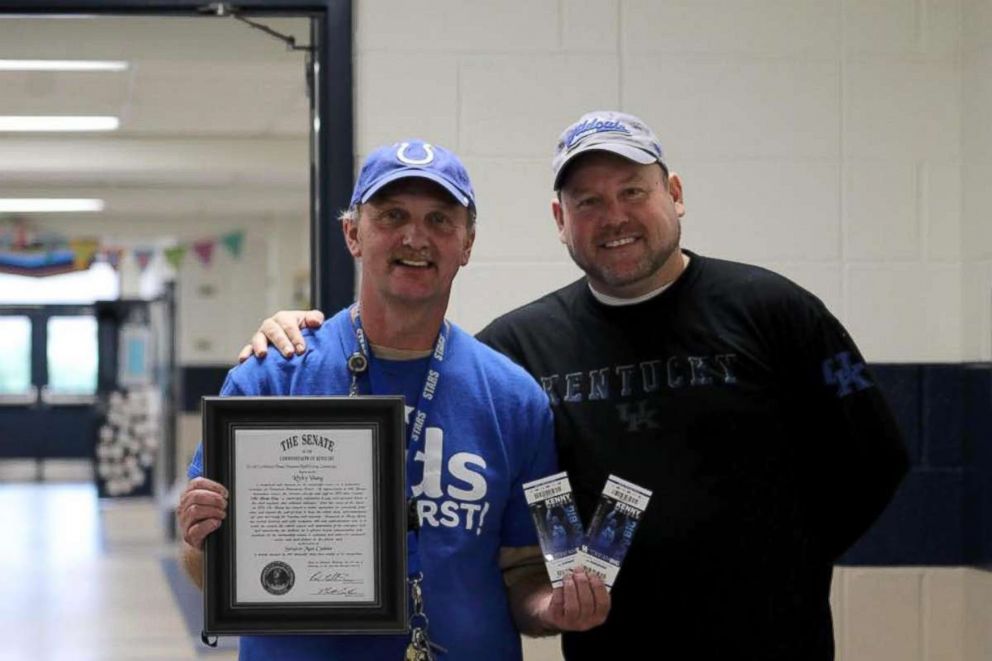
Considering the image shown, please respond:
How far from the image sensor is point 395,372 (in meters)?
2.17

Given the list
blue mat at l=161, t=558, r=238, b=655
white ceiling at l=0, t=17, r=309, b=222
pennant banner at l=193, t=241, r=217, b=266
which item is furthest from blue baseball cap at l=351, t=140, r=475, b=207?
pennant banner at l=193, t=241, r=217, b=266

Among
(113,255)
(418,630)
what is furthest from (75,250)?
(418,630)

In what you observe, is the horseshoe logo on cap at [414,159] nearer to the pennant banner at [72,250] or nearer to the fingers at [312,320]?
the fingers at [312,320]

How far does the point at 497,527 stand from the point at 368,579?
23 centimetres

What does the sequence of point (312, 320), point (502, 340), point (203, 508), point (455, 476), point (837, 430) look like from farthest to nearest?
point (502, 340) → point (837, 430) → point (312, 320) → point (455, 476) → point (203, 508)

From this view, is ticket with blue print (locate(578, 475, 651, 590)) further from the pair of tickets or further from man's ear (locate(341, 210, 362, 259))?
man's ear (locate(341, 210, 362, 259))

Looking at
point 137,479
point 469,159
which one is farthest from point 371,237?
point 137,479

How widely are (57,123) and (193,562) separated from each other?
874 centimetres

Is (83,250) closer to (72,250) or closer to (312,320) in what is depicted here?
(72,250)

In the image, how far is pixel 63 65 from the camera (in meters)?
7.71

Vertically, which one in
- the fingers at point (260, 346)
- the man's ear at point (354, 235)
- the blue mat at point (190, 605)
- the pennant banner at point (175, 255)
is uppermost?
the pennant banner at point (175, 255)

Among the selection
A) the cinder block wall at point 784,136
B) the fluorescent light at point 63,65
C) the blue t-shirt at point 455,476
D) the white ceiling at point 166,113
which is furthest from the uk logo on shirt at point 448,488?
the fluorescent light at point 63,65

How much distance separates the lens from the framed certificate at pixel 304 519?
2.04 meters

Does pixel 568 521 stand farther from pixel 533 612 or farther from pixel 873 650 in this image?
pixel 873 650
